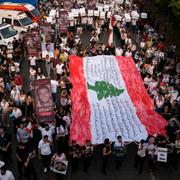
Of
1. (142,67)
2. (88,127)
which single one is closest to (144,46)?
(142,67)

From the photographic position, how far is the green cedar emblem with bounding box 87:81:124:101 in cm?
2058

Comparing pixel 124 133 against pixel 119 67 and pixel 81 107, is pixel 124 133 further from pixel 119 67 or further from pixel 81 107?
pixel 119 67

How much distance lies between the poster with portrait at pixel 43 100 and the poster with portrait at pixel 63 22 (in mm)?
12442

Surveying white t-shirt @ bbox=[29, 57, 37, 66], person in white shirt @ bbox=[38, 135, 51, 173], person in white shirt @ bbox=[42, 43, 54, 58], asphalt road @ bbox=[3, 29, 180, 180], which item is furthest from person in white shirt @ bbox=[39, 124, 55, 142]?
person in white shirt @ bbox=[42, 43, 54, 58]

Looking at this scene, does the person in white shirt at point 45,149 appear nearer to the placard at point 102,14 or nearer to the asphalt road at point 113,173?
the asphalt road at point 113,173

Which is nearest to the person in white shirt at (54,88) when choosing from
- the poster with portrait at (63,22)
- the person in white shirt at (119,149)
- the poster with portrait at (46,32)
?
the person in white shirt at (119,149)

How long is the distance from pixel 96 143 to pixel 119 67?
8.08 meters

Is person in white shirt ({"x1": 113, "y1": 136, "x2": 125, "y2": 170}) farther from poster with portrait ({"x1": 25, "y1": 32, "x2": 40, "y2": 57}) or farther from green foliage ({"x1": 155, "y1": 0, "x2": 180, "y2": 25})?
green foliage ({"x1": 155, "y1": 0, "x2": 180, "y2": 25})

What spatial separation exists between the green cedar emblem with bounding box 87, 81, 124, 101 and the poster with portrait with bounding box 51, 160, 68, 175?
20.2ft

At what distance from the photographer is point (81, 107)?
1928 centimetres

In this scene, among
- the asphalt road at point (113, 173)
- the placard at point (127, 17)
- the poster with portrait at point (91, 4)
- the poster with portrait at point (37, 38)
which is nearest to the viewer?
the asphalt road at point (113, 173)

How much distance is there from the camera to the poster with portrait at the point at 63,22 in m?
29.4

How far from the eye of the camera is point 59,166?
47.2 feet

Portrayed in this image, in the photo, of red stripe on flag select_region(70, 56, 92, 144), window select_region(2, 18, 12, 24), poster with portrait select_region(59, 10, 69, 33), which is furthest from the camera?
window select_region(2, 18, 12, 24)
